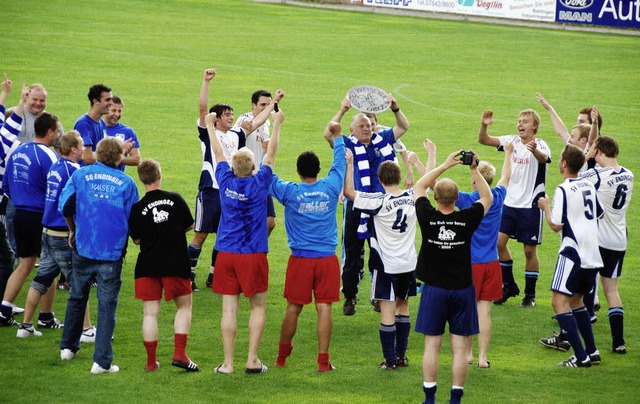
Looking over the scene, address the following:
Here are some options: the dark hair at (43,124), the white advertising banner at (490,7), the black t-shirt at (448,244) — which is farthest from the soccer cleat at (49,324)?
the white advertising banner at (490,7)

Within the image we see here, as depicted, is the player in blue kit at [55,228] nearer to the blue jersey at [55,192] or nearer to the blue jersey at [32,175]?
the blue jersey at [55,192]

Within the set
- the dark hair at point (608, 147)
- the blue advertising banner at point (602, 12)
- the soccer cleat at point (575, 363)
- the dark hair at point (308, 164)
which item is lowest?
the soccer cleat at point (575, 363)

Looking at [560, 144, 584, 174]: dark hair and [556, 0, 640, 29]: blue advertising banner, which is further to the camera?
[556, 0, 640, 29]: blue advertising banner

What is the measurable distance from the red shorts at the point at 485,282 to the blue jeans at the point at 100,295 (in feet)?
12.3

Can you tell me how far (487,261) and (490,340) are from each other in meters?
1.42

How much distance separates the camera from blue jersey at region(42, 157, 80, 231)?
1046 cm

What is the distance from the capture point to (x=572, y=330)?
1028cm

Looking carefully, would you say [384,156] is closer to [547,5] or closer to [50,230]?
[50,230]

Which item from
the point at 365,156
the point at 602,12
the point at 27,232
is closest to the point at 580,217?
the point at 365,156

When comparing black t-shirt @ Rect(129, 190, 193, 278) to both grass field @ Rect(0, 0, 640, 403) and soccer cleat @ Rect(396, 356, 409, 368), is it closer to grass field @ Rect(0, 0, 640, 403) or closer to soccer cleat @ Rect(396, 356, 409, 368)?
grass field @ Rect(0, 0, 640, 403)

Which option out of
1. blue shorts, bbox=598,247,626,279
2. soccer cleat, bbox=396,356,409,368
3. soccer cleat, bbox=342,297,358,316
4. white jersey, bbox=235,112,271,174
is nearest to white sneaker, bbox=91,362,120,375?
soccer cleat, bbox=396,356,409,368

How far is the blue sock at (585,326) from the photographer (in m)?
10.5

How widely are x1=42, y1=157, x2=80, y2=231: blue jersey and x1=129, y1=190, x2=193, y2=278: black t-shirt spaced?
1.03m

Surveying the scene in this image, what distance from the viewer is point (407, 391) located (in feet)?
31.9
